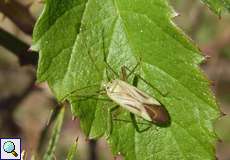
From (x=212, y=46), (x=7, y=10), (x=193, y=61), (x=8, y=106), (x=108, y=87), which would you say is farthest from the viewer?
(x=212, y=46)

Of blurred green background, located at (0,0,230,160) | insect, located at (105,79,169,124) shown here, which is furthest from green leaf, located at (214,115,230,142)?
insect, located at (105,79,169,124)

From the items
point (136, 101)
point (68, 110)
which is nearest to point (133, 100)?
point (136, 101)

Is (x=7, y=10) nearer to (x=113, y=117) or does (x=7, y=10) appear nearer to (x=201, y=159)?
(x=113, y=117)

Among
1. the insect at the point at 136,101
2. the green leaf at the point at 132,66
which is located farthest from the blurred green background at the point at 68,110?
the green leaf at the point at 132,66

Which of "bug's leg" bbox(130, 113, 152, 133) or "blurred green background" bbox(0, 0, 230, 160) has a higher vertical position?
"bug's leg" bbox(130, 113, 152, 133)

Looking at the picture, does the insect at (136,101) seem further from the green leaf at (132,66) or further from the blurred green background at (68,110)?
the blurred green background at (68,110)

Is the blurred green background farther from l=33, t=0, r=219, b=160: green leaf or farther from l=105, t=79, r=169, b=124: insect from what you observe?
l=33, t=0, r=219, b=160: green leaf

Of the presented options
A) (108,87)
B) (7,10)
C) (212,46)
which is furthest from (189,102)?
(212,46)

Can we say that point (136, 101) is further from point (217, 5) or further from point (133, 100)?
point (217, 5)
